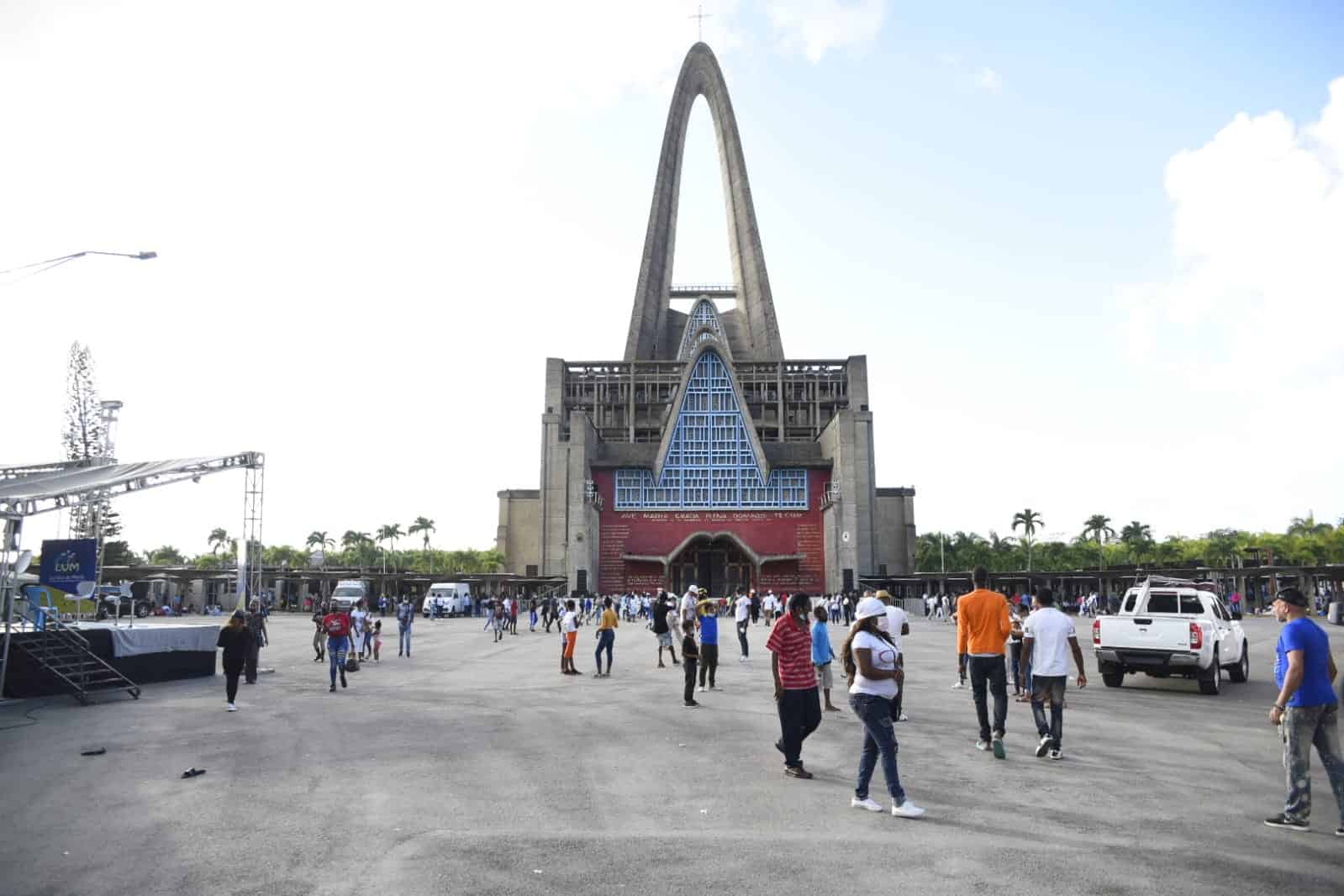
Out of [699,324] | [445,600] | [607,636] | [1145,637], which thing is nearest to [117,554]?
[445,600]

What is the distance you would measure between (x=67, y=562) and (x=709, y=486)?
4856 centimetres

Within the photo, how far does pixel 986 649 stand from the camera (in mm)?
9125

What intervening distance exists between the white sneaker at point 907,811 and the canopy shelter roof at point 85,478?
1665 centimetres

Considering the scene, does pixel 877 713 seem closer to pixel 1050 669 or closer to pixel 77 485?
pixel 1050 669

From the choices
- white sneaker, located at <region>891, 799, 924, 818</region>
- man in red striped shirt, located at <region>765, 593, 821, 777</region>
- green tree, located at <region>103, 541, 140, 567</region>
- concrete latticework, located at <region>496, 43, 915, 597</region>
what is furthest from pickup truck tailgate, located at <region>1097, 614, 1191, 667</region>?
green tree, located at <region>103, 541, 140, 567</region>

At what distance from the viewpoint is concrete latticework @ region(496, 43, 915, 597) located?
208 feet

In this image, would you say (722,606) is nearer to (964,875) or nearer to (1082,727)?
(1082,727)

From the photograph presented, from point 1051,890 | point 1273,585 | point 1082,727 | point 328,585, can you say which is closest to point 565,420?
point 328,585

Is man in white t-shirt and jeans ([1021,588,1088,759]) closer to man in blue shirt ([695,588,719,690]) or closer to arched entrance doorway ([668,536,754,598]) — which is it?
man in blue shirt ([695,588,719,690])

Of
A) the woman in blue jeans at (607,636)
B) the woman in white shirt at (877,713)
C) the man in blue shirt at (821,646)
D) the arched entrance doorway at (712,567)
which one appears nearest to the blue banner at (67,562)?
the woman in blue jeans at (607,636)

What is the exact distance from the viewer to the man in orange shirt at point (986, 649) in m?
9.08

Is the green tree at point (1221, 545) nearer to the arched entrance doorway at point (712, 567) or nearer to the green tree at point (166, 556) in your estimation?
the arched entrance doorway at point (712, 567)

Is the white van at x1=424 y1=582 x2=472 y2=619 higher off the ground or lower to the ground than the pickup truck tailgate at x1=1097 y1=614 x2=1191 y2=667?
lower

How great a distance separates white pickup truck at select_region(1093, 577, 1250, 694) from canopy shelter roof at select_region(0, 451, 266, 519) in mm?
19095
